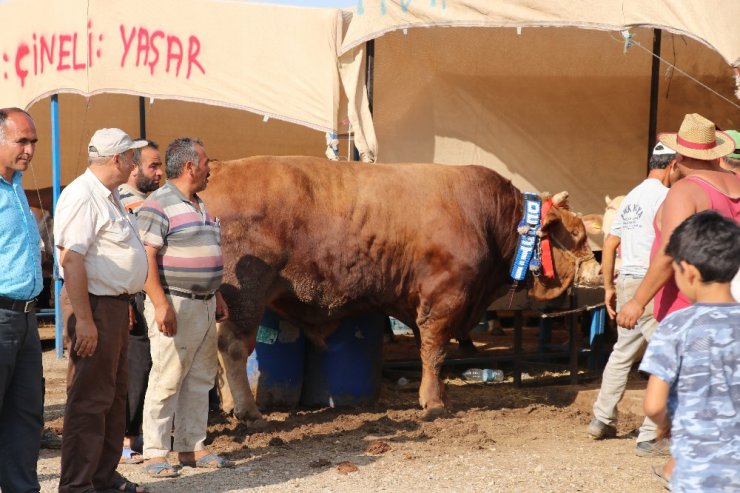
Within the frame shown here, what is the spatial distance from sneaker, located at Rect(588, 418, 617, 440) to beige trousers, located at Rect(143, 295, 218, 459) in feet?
8.65

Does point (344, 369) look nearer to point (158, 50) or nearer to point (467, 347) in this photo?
point (467, 347)

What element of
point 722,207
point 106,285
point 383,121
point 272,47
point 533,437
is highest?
point 272,47

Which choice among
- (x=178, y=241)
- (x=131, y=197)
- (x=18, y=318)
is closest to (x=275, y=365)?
(x=131, y=197)

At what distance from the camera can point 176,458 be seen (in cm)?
613

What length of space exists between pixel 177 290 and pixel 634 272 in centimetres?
289

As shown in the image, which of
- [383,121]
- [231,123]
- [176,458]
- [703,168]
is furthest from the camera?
[231,123]

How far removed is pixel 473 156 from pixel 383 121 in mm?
1019

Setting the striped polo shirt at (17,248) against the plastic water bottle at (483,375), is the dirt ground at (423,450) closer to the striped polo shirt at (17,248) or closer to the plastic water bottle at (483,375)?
the plastic water bottle at (483,375)

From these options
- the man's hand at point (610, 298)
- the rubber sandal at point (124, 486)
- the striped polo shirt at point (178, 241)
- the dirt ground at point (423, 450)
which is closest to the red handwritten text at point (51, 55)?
the dirt ground at point (423, 450)

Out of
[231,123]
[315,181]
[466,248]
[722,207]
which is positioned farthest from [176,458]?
[231,123]

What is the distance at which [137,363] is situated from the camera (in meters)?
6.07

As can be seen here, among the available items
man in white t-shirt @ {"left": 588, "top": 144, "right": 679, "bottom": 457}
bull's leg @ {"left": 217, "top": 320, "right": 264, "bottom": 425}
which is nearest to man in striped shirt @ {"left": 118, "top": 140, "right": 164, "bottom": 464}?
bull's leg @ {"left": 217, "top": 320, "right": 264, "bottom": 425}

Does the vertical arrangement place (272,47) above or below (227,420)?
above

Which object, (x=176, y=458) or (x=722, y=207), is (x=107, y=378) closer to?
(x=176, y=458)
